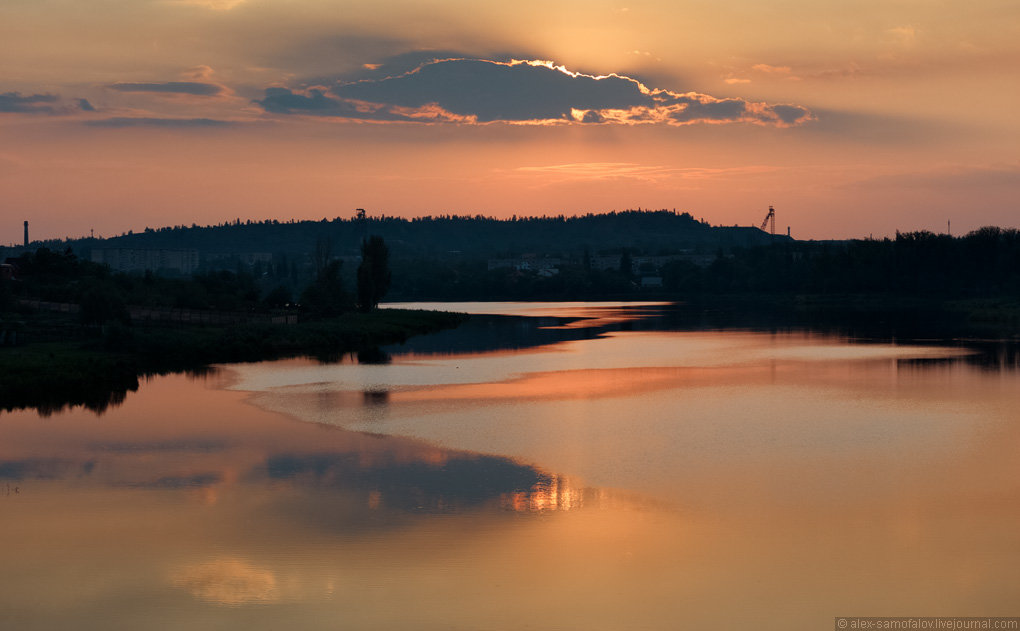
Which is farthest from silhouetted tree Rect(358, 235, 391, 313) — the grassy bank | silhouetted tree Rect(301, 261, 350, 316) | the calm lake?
the calm lake

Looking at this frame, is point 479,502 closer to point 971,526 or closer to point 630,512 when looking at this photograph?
point 630,512

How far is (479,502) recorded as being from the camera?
987 inches

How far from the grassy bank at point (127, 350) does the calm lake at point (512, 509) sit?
12.3 ft

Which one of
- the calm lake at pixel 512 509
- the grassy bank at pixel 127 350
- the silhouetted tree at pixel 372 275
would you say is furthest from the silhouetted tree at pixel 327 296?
the calm lake at pixel 512 509

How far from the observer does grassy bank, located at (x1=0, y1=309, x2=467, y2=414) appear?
47.8 m

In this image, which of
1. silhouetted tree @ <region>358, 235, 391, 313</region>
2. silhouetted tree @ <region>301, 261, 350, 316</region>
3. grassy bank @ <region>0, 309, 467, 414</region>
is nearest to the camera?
grassy bank @ <region>0, 309, 467, 414</region>

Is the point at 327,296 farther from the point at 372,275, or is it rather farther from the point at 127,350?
the point at 127,350

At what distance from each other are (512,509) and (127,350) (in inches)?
1801

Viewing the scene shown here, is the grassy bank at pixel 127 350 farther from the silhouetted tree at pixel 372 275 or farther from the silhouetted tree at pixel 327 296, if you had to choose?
the silhouetted tree at pixel 372 275

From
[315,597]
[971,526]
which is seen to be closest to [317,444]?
[315,597]

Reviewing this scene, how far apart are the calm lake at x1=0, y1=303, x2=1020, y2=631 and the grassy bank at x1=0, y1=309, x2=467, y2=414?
12.3ft

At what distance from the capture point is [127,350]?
63.2 meters

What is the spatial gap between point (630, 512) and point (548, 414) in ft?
54.4

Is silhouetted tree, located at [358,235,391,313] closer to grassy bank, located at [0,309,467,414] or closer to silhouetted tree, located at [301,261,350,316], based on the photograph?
silhouetted tree, located at [301,261,350,316]
